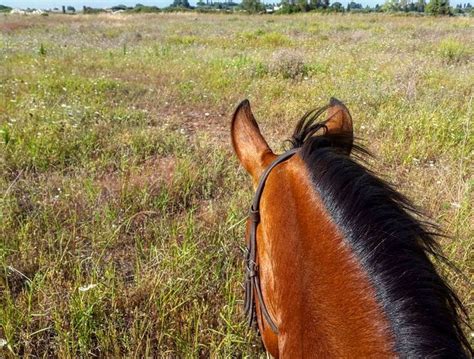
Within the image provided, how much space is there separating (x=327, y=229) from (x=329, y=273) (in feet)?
0.34

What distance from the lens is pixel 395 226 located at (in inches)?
33.5

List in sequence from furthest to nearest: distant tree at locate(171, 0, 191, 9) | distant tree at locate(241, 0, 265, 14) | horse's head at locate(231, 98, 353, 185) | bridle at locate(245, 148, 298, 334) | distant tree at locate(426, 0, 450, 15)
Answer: distant tree at locate(171, 0, 191, 9) → distant tree at locate(241, 0, 265, 14) → distant tree at locate(426, 0, 450, 15) → horse's head at locate(231, 98, 353, 185) → bridle at locate(245, 148, 298, 334)

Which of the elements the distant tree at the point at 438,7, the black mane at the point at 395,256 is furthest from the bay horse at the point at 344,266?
the distant tree at the point at 438,7

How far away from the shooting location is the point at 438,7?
48625 mm

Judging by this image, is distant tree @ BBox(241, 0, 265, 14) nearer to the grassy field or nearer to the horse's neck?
the grassy field

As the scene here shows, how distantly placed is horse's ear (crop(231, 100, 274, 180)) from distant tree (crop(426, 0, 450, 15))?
55.6m

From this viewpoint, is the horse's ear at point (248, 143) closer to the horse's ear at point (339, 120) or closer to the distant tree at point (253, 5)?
the horse's ear at point (339, 120)

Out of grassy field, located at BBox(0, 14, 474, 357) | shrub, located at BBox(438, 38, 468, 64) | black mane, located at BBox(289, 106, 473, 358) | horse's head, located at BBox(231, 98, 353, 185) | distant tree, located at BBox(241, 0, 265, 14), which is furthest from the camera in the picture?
distant tree, located at BBox(241, 0, 265, 14)

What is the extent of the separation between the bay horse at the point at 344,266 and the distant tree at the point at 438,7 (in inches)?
2205

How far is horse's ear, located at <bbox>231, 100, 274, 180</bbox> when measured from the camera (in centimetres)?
137

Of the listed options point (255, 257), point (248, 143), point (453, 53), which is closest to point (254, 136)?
point (248, 143)

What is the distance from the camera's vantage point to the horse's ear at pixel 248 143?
4.51 ft

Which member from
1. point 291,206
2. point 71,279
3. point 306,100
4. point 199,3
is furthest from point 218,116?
point 199,3

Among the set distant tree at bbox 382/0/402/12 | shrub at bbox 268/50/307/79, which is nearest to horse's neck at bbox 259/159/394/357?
shrub at bbox 268/50/307/79
